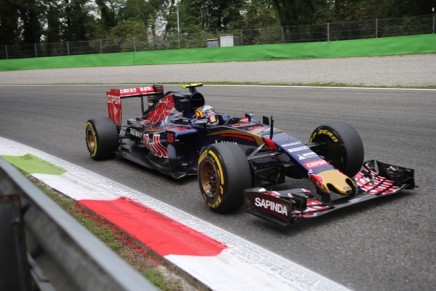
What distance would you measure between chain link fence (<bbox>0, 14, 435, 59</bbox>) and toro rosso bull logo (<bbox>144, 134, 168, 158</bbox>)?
612 inches

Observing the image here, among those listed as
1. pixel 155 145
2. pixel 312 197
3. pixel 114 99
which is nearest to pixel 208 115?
pixel 155 145

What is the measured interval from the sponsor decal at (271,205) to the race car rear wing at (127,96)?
13.1 ft

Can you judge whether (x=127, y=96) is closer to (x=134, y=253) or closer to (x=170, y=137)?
(x=170, y=137)

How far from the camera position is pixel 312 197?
4449 mm

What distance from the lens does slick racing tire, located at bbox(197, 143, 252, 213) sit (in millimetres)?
4586

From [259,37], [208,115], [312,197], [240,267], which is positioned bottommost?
[240,267]

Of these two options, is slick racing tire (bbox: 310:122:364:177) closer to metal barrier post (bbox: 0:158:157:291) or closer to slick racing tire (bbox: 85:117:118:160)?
slick racing tire (bbox: 85:117:118:160)

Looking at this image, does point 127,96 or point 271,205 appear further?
point 127,96

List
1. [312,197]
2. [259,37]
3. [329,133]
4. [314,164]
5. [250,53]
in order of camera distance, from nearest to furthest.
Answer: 1. [312,197]
2. [314,164]
3. [329,133]
4. [250,53]
5. [259,37]

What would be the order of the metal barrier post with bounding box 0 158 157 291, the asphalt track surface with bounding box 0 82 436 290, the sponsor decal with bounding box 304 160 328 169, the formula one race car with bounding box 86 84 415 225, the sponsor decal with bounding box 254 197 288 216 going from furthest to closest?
the sponsor decal with bounding box 304 160 328 169
the formula one race car with bounding box 86 84 415 225
the sponsor decal with bounding box 254 197 288 216
the asphalt track surface with bounding box 0 82 436 290
the metal barrier post with bounding box 0 158 157 291

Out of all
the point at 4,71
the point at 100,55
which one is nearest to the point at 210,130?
the point at 100,55

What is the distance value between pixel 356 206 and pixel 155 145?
290 cm

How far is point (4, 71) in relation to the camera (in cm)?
3119

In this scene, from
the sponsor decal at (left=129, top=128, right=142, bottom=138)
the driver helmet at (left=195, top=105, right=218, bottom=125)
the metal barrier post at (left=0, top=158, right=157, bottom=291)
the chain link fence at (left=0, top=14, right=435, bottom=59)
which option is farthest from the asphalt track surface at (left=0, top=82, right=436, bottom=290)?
the chain link fence at (left=0, top=14, right=435, bottom=59)
